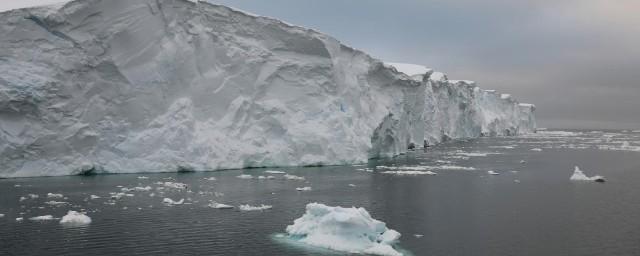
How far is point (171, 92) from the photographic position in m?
26.8

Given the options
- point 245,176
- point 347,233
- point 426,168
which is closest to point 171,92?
point 245,176

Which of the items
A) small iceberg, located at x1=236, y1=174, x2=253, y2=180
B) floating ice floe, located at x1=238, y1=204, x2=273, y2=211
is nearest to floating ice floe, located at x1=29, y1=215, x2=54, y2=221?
floating ice floe, located at x1=238, y1=204, x2=273, y2=211

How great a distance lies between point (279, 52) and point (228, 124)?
510cm

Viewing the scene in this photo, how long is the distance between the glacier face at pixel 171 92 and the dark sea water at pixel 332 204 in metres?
1.30

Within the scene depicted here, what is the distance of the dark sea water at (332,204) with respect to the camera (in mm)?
13117

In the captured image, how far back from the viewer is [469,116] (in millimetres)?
70625

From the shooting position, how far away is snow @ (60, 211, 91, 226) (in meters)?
14.9

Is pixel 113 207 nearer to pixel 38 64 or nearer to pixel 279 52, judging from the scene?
pixel 38 64

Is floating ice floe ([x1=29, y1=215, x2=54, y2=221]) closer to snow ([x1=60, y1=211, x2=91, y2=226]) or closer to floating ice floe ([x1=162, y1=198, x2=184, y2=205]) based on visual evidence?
snow ([x1=60, y1=211, x2=91, y2=226])

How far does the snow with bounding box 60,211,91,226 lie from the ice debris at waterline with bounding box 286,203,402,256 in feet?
18.2

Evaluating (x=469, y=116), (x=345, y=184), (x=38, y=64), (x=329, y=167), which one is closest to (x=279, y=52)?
(x=329, y=167)

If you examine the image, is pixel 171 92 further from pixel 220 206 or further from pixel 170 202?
pixel 220 206

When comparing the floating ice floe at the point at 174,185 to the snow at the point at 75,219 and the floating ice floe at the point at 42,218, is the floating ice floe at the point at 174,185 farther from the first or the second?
the floating ice floe at the point at 42,218

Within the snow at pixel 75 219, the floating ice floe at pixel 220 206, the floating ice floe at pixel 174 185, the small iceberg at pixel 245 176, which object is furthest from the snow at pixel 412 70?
the snow at pixel 75 219
